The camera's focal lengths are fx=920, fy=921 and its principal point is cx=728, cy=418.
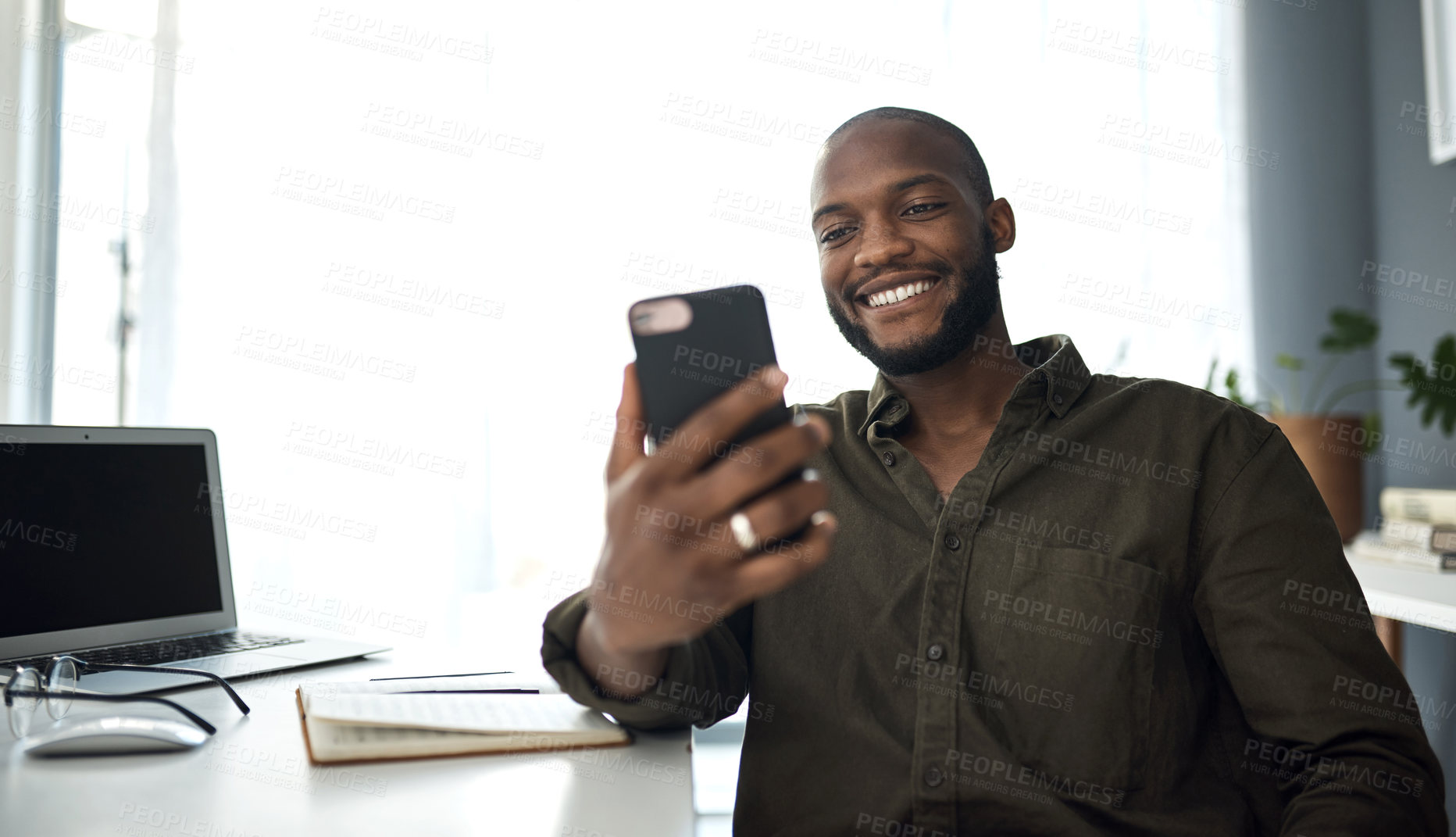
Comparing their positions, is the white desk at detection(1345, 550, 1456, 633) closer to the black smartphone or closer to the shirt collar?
the shirt collar

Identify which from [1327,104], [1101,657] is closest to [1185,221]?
[1327,104]

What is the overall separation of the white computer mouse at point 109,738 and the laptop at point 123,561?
22cm

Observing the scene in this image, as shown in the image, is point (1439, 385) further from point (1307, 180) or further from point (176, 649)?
point (176, 649)

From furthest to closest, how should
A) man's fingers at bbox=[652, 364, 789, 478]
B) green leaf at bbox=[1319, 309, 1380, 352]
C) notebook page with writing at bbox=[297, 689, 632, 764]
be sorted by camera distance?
green leaf at bbox=[1319, 309, 1380, 352]
notebook page with writing at bbox=[297, 689, 632, 764]
man's fingers at bbox=[652, 364, 789, 478]

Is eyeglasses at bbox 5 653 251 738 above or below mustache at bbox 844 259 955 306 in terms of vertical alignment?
below

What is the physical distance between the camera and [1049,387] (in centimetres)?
104

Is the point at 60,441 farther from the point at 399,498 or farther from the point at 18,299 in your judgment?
the point at 18,299

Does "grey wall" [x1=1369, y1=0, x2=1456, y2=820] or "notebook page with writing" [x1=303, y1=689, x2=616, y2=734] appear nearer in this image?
"notebook page with writing" [x1=303, y1=689, x2=616, y2=734]

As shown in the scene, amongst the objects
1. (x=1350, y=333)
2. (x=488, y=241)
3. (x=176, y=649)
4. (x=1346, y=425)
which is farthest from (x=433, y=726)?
(x=1350, y=333)

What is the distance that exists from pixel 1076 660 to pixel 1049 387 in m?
0.31

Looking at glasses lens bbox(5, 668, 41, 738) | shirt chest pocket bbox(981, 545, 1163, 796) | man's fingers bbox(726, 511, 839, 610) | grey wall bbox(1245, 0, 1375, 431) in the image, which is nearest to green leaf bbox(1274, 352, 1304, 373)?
grey wall bbox(1245, 0, 1375, 431)

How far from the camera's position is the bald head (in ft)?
3.90

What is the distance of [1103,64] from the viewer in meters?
2.38

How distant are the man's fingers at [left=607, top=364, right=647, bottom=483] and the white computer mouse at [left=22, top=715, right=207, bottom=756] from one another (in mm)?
→ 475
